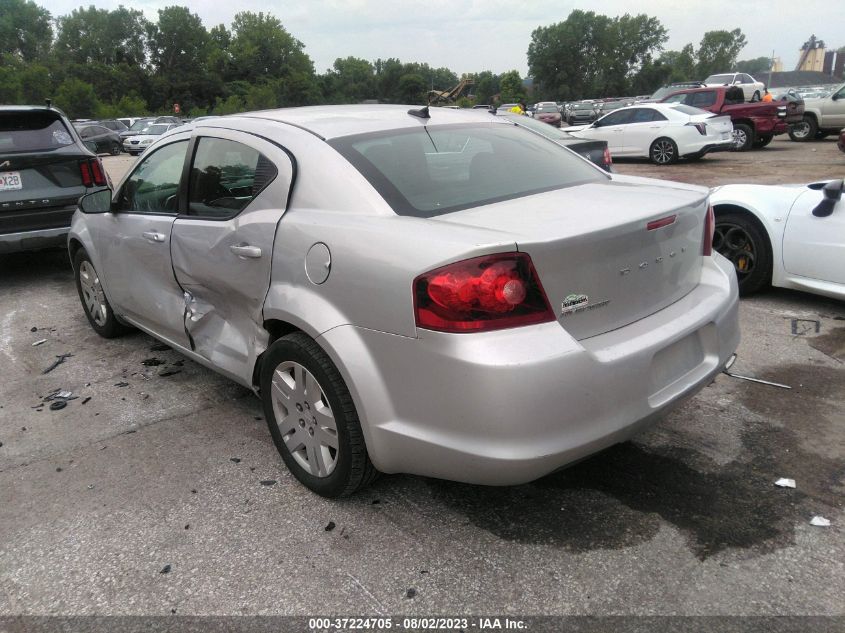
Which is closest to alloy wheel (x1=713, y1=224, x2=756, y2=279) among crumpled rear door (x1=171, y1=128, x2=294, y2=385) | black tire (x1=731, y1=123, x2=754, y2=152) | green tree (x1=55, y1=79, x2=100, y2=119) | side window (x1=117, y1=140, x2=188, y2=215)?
crumpled rear door (x1=171, y1=128, x2=294, y2=385)

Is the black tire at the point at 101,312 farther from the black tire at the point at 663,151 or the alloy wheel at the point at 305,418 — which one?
the black tire at the point at 663,151

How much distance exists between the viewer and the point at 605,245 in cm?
240

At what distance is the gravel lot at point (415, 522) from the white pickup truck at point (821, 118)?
61.6ft

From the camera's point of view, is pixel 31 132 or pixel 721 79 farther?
pixel 721 79

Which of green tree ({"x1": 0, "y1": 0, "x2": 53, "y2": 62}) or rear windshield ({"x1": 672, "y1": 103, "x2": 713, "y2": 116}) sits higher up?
green tree ({"x1": 0, "y1": 0, "x2": 53, "y2": 62})

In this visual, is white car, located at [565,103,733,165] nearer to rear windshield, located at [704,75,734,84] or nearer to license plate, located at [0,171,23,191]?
license plate, located at [0,171,23,191]

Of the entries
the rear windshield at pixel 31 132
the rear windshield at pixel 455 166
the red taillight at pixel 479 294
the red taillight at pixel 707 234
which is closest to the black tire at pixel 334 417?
the red taillight at pixel 479 294

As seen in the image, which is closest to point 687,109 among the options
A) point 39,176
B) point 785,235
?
point 785,235

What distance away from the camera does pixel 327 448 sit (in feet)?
9.07

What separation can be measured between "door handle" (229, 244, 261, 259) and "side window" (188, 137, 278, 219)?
0.61 ft

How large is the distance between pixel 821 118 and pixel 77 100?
2202 inches

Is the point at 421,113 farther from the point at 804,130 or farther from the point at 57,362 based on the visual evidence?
the point at 804,130

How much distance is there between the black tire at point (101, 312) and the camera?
15.9 feet

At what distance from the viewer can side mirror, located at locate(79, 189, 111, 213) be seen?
437 centimetres
